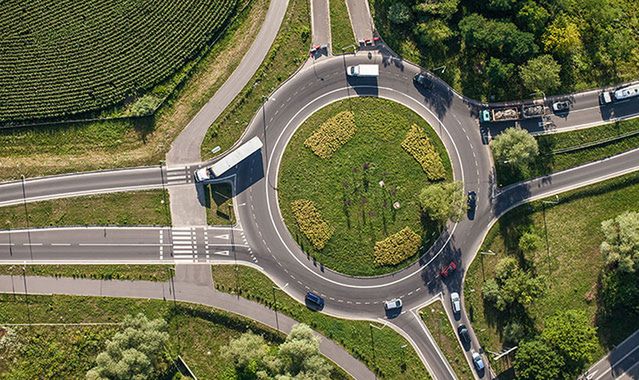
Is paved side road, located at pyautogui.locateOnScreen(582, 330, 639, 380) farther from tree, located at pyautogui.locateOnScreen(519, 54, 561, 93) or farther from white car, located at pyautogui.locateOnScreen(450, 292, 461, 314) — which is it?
tree, located at pyautogui.locateOnScreen(519, 54, 561, 93)

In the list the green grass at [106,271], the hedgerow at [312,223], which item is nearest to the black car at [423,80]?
the hedgerow at [312,223]

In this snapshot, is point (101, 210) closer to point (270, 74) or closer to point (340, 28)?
point (270, 74)

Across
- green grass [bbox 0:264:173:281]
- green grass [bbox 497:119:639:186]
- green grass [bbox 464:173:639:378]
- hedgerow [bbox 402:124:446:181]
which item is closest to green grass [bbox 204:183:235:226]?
green grass [bbox 0:264:173:281]

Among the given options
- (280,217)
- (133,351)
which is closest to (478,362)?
(280,217)

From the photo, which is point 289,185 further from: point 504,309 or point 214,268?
point 504,309

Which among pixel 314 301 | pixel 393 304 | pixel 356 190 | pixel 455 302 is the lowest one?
pixel 455 302

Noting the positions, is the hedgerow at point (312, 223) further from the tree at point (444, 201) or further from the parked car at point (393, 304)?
the tree at point (444, 201)
